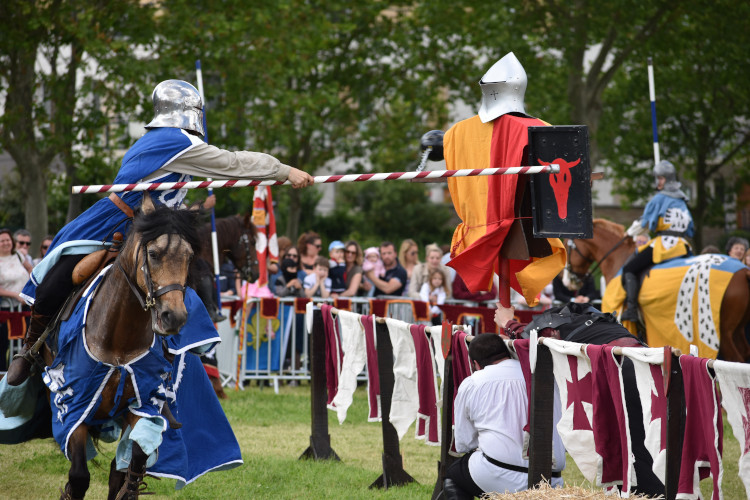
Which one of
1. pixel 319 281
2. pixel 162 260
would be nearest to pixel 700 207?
pixel 319 281

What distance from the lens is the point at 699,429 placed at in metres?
4.40

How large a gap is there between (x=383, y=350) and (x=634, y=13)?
609 inches

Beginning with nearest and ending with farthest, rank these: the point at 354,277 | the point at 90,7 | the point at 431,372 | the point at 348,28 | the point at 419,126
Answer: the point at 431,372
the point at 354,277
the point at 90,7
the point at 348,28
the point at 419,126

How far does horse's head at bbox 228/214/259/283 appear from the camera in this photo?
1162 centimetres

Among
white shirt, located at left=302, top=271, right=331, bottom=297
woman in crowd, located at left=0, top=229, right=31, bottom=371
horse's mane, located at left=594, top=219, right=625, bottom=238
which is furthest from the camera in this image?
white shirt, located at left=302, top=271, right=331, bottom=297

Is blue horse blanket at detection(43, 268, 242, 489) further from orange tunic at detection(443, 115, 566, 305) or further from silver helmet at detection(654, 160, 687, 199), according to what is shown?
silver helmet at detection(654, 160, 687, 199)

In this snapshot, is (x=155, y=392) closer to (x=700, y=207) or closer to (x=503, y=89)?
(x=503, y=89)

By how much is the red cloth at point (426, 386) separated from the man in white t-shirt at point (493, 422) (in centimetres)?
87

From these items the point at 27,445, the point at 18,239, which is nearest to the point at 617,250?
the point at 27,445

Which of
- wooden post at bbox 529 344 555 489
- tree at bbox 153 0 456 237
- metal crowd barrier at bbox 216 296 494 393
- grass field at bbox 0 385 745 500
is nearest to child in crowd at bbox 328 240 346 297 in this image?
metal crowd barrier at bbox 216 296 494 393

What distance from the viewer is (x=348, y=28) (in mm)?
21953

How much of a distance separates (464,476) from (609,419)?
1.04m

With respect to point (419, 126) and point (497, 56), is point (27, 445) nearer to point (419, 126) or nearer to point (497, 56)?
point (497, 56)

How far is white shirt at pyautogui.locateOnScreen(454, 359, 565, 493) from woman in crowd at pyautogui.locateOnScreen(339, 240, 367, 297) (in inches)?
301
